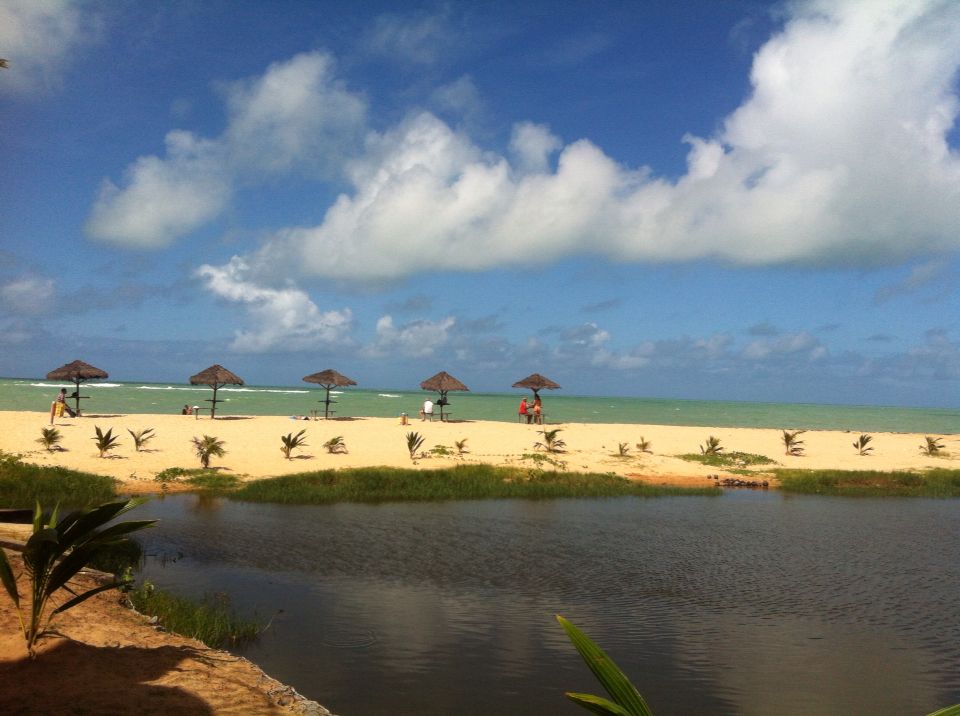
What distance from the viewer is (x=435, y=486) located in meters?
19.7

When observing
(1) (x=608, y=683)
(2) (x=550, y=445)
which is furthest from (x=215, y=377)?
(1) (x=608, y=683)

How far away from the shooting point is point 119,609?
7.31m

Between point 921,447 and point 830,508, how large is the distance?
69.5ft

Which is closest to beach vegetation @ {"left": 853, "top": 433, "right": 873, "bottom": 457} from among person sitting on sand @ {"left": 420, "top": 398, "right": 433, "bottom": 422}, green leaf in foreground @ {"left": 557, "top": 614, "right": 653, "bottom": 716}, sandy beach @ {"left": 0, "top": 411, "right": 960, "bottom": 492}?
sandy beach @ {"left": 0, "top": 411, "right": 960, "bottom": 492}

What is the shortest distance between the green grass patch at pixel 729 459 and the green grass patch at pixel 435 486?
5.17 m

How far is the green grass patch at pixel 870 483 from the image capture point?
2173cm

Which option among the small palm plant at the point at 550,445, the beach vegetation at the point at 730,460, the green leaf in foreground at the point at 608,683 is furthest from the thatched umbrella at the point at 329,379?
the green leaf in foreground at the point at 608,683

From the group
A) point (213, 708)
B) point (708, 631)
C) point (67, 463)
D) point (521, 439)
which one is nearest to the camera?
point (213, 708)

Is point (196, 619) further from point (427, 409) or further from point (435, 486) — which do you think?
point (427, 409)

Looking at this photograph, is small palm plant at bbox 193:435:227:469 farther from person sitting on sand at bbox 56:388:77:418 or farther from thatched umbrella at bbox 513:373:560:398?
thatched umbrella at bbox 513:373:560:398

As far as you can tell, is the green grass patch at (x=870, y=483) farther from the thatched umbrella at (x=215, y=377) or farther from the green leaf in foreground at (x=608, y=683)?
the thatched umbrella at (x=215, y=377)

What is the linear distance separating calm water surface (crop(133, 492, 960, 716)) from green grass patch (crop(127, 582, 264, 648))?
1.16 ft

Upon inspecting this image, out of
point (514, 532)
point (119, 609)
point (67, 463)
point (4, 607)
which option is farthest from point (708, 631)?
point (67, 463)

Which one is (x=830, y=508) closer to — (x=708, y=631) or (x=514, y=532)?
(x=514, y=532)
